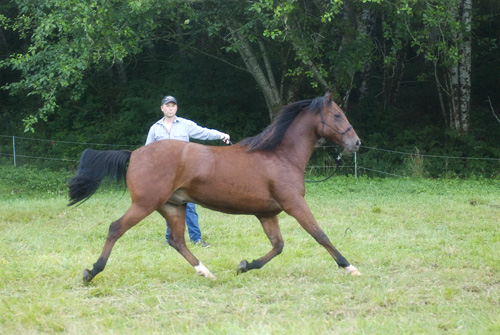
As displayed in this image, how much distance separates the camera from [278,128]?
6734mm

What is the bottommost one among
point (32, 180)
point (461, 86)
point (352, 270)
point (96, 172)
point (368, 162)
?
point (32, 180)

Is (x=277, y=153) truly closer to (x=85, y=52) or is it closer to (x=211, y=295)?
(x=211, y=295)

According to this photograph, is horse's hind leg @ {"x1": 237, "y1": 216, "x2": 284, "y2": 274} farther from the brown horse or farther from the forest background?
the forest background

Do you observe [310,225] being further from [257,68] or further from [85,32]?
[257,68]

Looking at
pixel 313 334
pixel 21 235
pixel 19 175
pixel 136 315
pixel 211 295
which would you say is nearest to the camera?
pixel 313 334

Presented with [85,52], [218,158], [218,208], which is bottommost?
[218,208]

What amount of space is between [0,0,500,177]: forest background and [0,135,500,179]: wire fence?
14cm

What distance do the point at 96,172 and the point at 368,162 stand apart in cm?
1162

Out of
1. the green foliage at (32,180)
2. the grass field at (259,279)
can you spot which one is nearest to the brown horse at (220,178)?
the grass field at (259,279)

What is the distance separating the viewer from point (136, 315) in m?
5.22

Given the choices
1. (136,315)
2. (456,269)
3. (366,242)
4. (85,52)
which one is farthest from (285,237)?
(85,52)

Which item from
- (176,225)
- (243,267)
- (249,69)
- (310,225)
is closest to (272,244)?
(243,267)

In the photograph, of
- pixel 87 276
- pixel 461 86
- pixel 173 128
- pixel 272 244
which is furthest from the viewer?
pixel 461 86

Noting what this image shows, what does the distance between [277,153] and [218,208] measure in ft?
2.81
